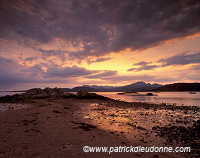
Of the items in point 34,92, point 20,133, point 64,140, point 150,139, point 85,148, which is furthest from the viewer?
point 34,92

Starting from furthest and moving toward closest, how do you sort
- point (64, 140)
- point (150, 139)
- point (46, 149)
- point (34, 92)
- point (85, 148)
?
point (34, 92)
point (150, 139)
point (64, 140)
point (85, 148)
point (46, 149)

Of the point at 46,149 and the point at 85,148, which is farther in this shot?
the point at 85,148

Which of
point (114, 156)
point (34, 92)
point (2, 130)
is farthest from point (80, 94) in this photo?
point (114, 156)

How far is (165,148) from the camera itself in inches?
250

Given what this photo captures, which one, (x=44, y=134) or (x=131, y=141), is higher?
(x=44, y=134)

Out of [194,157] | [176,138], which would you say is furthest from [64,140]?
[176,138]

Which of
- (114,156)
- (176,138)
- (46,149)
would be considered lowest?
(176,138)

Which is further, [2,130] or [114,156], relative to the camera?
[2,130]

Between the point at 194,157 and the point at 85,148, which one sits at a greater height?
the point at 85,148

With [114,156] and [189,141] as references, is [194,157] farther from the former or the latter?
[114,156]

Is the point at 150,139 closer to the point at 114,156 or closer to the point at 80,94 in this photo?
the point at 114,156

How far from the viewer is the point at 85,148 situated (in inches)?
214

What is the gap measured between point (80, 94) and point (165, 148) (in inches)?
1424

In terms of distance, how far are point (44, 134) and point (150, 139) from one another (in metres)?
6.55
